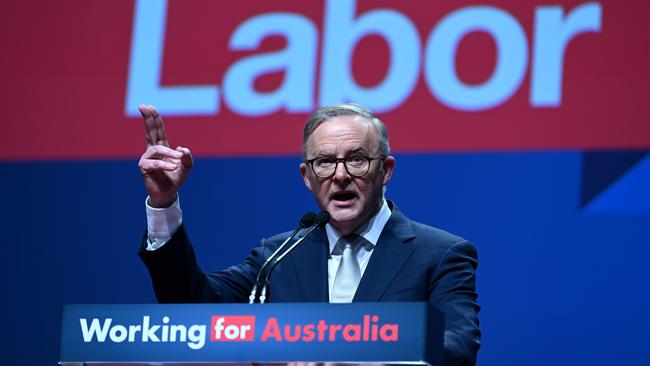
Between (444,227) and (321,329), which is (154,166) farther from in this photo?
(444,227)

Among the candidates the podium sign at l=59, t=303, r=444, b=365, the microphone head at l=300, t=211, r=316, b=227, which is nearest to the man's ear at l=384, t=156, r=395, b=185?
the microphone head at l=300, t=211, r=316, b=227

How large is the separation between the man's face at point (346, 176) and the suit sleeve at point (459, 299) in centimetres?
25

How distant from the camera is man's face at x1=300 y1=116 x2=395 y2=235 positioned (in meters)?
2.68

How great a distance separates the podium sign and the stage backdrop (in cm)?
185

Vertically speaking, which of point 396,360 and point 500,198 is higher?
point 500,198

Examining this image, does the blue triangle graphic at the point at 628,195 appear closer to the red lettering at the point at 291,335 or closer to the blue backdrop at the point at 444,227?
the blue backdrop at the point at 444,227

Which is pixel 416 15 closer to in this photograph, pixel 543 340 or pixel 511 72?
pixel 511 72

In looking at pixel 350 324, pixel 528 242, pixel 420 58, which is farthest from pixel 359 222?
pixel 420 58

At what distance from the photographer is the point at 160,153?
7.89ft

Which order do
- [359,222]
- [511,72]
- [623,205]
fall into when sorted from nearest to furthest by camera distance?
[359,222] < [623,205] < [511,72]

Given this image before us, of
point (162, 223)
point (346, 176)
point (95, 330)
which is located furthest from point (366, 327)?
point (346, 176)

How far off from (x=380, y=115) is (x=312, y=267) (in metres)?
1.46

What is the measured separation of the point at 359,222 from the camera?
8.93 ft

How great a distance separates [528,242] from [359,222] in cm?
119
